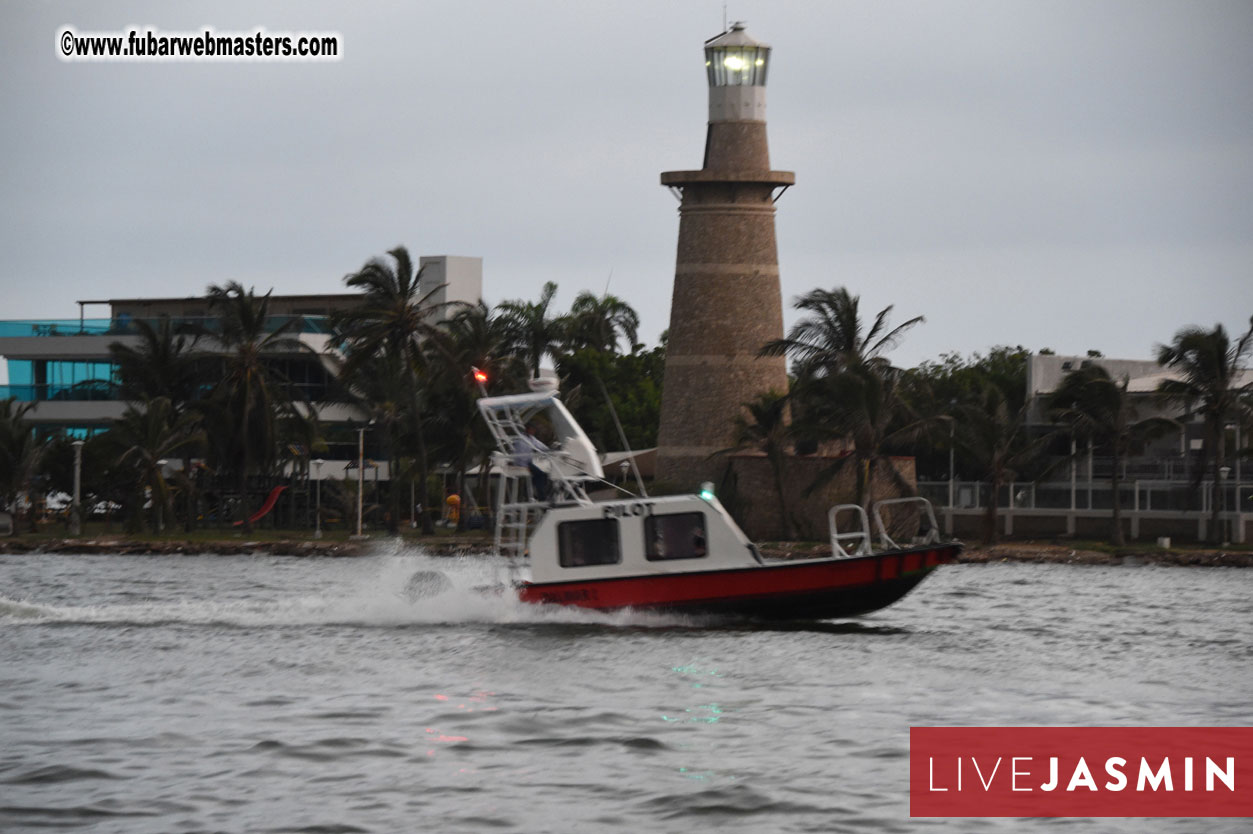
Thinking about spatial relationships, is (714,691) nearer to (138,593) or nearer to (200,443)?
(138,593)

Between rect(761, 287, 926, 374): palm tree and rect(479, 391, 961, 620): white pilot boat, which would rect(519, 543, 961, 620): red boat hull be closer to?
rect(479, 391, 961, 620): white pilot boat

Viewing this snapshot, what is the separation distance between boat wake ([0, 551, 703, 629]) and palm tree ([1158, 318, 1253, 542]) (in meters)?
29.3

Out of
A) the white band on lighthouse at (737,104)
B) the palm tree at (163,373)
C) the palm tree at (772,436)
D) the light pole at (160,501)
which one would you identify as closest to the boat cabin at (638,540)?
the palm tree at (772,436)

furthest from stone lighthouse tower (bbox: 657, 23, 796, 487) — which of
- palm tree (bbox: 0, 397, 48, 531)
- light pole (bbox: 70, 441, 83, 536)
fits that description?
palm tree (bbox: 0, 397, 48, 531)

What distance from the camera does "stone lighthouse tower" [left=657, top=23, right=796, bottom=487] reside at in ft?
195

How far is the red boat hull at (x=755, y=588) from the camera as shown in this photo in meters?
26.6

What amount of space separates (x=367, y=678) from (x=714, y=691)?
14.7 feet

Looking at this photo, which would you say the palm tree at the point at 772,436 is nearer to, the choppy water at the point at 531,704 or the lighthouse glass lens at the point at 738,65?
the lighthouse glass lens at the point at 738,65

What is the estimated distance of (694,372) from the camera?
197ft

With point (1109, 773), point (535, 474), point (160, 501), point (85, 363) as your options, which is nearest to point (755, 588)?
point (535, 474)

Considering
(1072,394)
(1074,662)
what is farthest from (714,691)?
(1072,394)

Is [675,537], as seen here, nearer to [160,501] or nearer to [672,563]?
[672,563]

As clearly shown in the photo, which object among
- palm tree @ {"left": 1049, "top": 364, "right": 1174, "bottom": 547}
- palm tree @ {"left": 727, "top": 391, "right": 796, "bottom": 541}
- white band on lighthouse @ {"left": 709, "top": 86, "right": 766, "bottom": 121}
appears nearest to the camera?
palm tree @ {"left": 1049, "top": 364, "right": 1174, "bottom": 547}

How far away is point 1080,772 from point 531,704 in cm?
663
